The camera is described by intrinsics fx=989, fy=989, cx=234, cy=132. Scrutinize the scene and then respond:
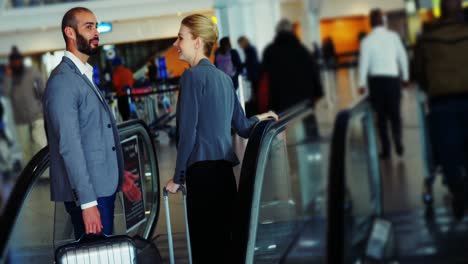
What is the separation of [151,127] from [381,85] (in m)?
3.39

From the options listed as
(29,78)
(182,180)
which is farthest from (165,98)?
(29,78)

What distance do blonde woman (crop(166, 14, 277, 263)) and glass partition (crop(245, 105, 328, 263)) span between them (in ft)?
0.67

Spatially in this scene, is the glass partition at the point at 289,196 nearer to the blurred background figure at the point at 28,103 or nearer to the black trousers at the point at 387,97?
the black trousers at the point at 387,97

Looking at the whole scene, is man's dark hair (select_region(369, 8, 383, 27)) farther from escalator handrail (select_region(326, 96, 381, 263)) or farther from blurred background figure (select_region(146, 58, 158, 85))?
escalator handrail (select_region(326, 96, 381, 263))

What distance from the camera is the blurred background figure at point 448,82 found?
6453 mm

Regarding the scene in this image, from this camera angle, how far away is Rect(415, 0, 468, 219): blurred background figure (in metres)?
6.45

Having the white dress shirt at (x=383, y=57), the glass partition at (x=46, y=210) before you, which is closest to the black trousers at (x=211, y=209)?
the glass partition at (x=46, y=210)

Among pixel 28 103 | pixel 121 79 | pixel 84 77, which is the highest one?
pixel 84 77

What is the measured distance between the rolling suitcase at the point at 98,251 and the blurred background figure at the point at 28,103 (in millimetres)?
1902

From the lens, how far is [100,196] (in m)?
4.84

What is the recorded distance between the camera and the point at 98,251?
4.66 m

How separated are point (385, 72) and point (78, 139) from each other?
5.46 m

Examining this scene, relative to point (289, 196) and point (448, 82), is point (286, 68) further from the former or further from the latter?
point (448, 82)

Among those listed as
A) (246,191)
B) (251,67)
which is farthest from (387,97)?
(246,191)
